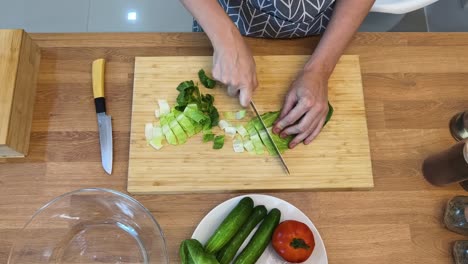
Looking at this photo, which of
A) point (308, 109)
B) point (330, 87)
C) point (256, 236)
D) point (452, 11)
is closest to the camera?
point (256, 236)

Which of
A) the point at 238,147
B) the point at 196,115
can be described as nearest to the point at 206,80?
the point at 196,115

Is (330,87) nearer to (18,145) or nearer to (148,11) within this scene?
(18,145)

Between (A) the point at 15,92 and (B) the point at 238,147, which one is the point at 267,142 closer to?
(B) the point at 238,147

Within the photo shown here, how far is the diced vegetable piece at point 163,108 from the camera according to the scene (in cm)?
125

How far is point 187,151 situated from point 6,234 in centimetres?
52

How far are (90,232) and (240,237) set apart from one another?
0.40 meters

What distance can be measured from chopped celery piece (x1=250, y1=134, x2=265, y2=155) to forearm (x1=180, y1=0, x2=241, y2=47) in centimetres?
27

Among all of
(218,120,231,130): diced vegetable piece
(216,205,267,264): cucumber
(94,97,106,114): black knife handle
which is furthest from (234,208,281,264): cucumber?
(94,97,106,114): black knife handle

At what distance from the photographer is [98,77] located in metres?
1.26

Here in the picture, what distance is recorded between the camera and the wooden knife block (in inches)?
44.5

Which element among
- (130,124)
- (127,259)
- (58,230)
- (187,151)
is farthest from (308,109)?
(58,230)

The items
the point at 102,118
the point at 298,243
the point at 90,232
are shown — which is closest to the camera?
the point at 298,243

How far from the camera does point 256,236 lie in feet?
3.51

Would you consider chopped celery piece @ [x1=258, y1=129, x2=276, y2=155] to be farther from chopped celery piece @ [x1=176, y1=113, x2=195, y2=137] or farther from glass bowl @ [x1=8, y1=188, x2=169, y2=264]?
glass bowl @ [x1=8, y1=188, x2=169, y2=264]
